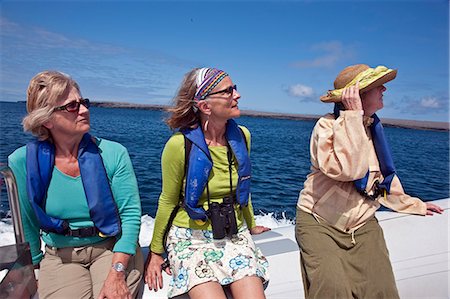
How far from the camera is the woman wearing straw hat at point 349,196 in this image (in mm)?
1994

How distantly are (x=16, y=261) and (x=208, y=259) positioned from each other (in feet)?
3.06

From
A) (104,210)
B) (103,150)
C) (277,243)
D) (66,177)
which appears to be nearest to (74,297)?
(104,210)

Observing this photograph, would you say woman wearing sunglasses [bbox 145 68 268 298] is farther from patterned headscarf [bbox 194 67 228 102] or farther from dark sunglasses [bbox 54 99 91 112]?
dark sunglasses [bbox 54 99 91 112]

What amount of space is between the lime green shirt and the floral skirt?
2.3 inches

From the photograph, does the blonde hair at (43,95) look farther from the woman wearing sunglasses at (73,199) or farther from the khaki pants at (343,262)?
the khaki pants at (343,262)

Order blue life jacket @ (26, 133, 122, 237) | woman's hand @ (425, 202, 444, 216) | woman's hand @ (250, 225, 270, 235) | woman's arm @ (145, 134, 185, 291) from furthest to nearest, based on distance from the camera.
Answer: woman's hand @ (425, 202, 444, 216) → woman's hand @ (250, 225, 270, 235) → woman's arm @ (145, 134, 185, 291) → blue life jacket @ (26, 133, 122, 237)

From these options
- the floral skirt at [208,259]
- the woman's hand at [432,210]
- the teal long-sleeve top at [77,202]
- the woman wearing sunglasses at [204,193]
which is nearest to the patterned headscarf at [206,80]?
the woman wearing sunglasses at [204,193]

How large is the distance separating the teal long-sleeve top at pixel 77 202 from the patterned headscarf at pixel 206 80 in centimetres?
54

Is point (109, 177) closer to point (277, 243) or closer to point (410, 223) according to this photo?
point (277, 243)

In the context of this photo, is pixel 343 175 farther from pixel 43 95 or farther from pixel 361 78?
pixel 43 95

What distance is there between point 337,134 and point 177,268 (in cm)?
112

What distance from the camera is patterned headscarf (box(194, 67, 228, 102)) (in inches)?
82.6

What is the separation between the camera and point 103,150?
6.50 feet

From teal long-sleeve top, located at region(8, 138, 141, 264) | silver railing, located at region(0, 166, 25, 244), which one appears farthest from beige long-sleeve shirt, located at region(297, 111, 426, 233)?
silver railing, located at region(0, 166, 25, 244)
